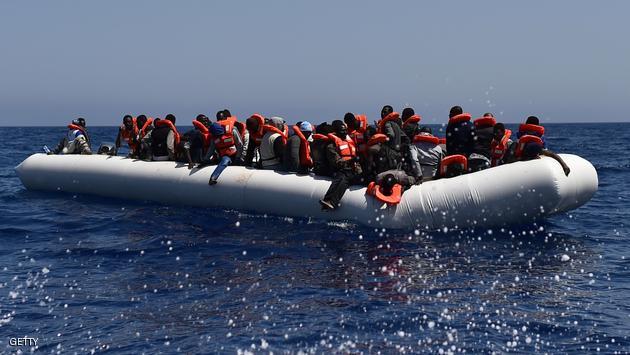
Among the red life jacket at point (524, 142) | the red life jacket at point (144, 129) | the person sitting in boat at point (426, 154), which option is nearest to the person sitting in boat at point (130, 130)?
the red life jacket at point (144, 129)

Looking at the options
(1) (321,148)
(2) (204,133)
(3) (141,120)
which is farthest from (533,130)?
(3) (141,120)

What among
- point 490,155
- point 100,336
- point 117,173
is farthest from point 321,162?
point 100,336

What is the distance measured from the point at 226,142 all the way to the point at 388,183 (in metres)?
3.48

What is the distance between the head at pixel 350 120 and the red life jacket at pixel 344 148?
825 mm

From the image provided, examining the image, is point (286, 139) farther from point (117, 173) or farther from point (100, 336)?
point (100, 336)

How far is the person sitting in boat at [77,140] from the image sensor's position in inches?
591

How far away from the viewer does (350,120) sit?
11.3m

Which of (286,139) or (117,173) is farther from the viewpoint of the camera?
(117,173)

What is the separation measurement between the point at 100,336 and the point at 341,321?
2142 mm

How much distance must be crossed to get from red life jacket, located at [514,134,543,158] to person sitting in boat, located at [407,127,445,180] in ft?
3.97

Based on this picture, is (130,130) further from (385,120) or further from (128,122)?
(385,120)

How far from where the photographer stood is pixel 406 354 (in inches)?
211

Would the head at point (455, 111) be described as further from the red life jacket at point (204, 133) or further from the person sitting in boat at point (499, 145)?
the red life jacket at point (204, 133)

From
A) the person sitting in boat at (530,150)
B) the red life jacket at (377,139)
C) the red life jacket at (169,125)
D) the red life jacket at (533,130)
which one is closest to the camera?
the person sitting in boat at (530,150)
